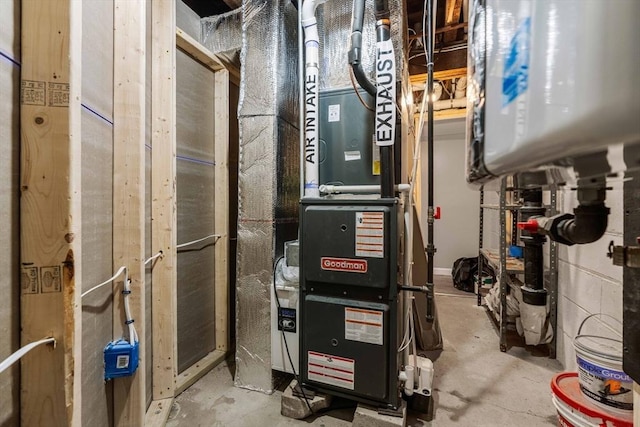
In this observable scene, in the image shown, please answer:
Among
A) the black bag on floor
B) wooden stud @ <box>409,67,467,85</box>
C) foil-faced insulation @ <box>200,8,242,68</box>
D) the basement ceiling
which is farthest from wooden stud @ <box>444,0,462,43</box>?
Result: the black bag on floor

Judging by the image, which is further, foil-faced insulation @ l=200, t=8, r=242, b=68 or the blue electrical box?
foil-faced insulation @ l=200, t=8, r=242, b=68

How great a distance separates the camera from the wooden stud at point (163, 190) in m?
1.54

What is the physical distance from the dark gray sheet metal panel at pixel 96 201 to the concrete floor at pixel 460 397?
21.5 inches

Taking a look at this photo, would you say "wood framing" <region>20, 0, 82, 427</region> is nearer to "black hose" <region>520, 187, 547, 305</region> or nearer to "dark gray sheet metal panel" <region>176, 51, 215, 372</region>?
"dark gray sheet metal panel" <region>176, 51, 215, 372</region>

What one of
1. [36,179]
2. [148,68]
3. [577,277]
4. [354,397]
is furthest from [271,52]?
[577,277]

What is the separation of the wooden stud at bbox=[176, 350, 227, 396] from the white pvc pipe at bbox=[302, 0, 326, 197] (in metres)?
1.36

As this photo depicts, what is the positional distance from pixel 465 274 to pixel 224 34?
12.9 feet

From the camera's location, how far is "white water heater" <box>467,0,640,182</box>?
291mm

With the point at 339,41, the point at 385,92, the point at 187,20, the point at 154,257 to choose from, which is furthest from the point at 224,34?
the point at 154,257

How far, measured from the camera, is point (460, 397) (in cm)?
169

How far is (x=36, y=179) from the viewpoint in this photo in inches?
30.0

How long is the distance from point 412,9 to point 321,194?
6.63ft

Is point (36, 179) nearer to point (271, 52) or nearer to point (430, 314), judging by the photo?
point (271, 52)

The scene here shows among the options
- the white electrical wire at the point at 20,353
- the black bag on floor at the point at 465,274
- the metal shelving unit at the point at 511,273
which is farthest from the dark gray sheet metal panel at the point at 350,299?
A: the black bag on floor at the point at 465,274
